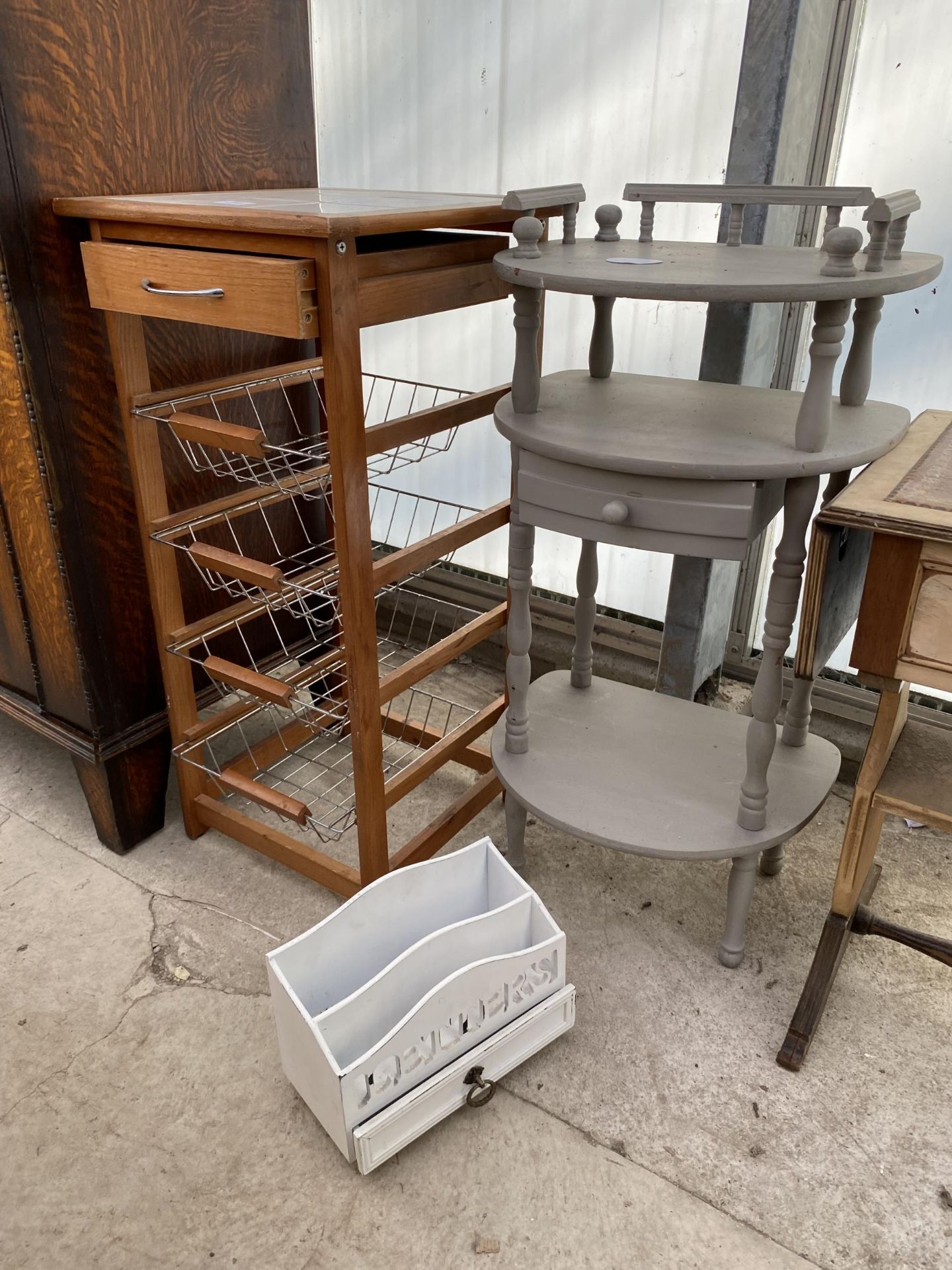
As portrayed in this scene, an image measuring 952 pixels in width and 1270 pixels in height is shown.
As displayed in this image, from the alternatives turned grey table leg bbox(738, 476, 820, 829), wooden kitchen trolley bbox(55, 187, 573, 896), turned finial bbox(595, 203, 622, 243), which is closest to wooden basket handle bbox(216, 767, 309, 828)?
wooden kitchen trolley bbox(55, 187, 573, 896)

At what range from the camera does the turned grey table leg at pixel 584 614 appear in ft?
6.77

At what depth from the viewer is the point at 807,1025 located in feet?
5.31

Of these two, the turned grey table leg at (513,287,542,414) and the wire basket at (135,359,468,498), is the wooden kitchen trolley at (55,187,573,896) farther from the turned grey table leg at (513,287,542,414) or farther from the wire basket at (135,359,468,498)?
the turned grey table leg at (513,287,542,414)

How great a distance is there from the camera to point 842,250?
1303 millimetres

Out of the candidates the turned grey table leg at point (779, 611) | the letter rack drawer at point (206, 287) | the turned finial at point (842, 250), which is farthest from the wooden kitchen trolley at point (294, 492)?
the turned grey table leg at point (779, 611)

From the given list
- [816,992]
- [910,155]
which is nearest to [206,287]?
[910,155]

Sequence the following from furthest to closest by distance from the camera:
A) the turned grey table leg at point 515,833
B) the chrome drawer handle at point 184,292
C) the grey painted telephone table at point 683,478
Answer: the turned grey table leg at point 515,833
the chrome drawer handle at point 184,292
the grey painted telephone table at point 683,478

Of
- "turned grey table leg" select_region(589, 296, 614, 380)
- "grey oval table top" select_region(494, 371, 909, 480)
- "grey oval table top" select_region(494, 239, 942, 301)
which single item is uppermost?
"grey oval table top" select_region(494, 239, 942, 301)

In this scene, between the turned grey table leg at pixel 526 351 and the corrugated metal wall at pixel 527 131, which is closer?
the turned grey table leg at pixel 526 351

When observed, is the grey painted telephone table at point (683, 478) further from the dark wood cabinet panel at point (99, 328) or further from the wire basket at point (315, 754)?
the dark wood cabinet panel at point (99, 328)

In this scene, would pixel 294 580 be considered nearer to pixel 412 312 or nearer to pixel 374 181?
pixel 412 312

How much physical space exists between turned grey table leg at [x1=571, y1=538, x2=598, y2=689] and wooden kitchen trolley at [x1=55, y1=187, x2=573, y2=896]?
0.66 feet

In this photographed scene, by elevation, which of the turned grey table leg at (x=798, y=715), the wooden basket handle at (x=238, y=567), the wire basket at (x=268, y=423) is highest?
the wire basket at (x=268, y=423)

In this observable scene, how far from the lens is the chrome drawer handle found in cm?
149
